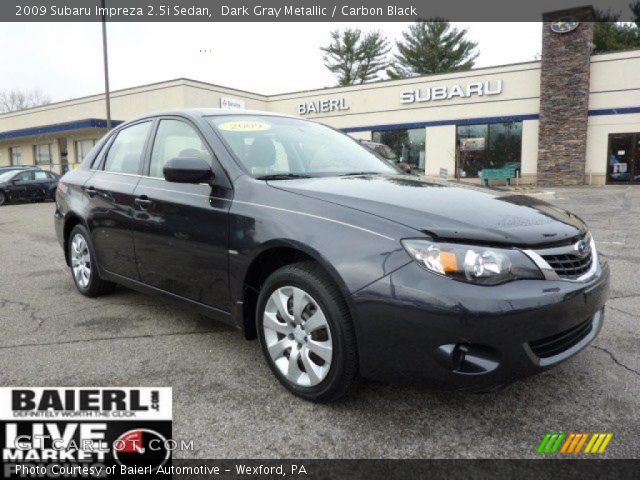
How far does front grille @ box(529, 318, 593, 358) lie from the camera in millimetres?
2250

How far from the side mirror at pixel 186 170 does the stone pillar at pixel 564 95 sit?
21.5 m

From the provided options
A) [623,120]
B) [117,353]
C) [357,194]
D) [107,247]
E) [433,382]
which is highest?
[623,120]

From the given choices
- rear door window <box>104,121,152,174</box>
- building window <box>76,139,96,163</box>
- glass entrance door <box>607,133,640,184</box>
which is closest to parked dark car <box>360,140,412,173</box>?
rear door window <box>104,121,152,174</box>

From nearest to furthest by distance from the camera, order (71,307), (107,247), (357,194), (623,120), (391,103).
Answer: (357,194) → (107,247) → (71,307) → (623,120) → (391,103)

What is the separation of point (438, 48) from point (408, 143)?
16534 mm

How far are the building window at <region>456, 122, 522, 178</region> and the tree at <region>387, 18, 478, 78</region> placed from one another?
16.4 meters

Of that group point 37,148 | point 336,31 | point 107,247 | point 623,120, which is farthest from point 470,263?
point 336,31

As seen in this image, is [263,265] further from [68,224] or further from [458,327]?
[68,224]

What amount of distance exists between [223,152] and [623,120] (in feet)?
72.3

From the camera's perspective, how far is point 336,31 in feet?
138

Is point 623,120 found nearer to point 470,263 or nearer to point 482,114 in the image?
point 482,114

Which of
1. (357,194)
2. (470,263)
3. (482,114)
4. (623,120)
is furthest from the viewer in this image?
(482,114)

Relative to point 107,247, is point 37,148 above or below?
above

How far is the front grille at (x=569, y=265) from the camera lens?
7.58 feet
